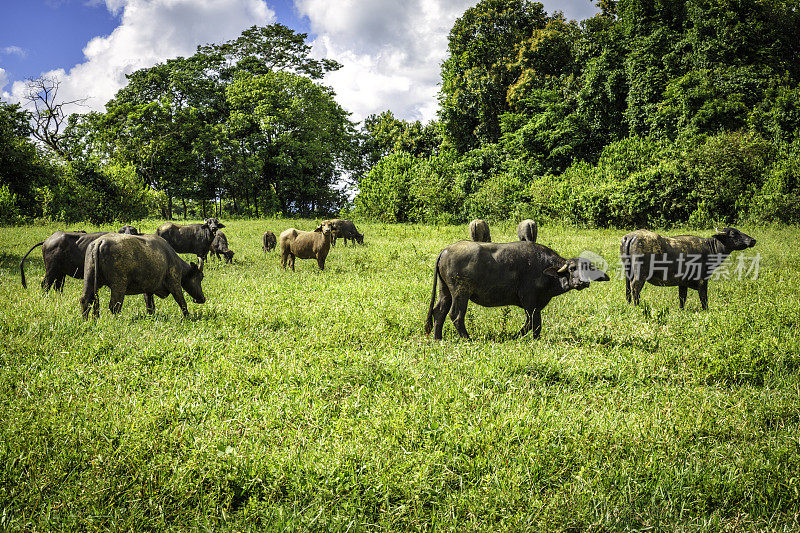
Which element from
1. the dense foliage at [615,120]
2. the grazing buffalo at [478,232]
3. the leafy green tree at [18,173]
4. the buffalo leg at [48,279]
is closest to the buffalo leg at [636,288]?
the grazing buffalo at [478,232]

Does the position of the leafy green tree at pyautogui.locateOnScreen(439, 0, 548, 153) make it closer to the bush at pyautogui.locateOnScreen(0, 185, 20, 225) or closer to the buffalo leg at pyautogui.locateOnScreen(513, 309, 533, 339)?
the bush at pyautogui.locateOnScreen(0, 185, 20, 225)

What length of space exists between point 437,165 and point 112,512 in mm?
36843

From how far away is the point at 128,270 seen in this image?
695 centimetres

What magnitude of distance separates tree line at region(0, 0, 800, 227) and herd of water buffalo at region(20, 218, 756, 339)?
57.9ft

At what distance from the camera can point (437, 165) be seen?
37719 mm

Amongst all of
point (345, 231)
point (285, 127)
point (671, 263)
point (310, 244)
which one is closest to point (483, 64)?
point (285, 127)

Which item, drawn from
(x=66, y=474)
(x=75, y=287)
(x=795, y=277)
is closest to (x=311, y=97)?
(x=75, y=287)

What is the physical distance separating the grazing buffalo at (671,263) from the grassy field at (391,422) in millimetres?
1678

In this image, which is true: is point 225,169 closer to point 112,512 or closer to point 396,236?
point 396,236

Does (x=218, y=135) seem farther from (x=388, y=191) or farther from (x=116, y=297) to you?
(x=116, y=297)

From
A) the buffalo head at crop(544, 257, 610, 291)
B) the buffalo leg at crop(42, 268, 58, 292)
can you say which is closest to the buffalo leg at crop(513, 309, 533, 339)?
the buffalo head at crop(544, 257, 610, 291)

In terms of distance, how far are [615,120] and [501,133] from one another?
9.54m

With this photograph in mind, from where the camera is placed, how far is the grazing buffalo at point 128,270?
6715mm

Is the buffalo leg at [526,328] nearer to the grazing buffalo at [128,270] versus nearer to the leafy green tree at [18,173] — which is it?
the grazing buffalo at [128,270]
